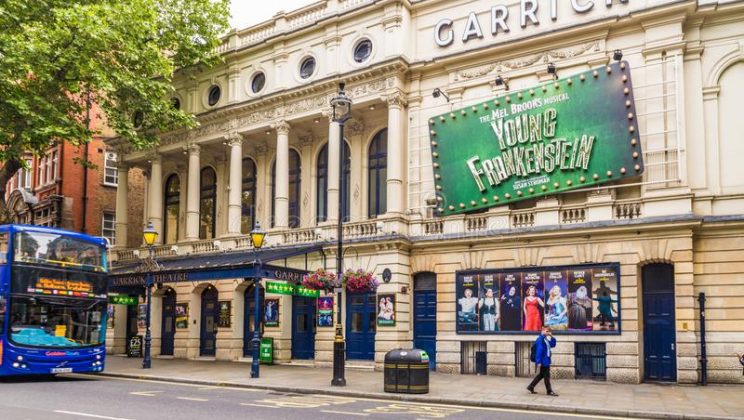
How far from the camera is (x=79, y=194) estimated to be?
41.7 meters

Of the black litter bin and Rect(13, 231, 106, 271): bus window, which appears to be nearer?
the black litter bin

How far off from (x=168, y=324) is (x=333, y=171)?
462 inches

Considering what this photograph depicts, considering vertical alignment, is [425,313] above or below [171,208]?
below

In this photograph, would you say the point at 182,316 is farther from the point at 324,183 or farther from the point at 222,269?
the point at 324,183

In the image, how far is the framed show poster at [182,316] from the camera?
104 ft

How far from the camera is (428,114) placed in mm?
26969

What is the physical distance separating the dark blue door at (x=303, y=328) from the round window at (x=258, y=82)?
31.1ft

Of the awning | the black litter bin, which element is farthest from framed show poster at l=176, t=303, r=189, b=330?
the black litter bin

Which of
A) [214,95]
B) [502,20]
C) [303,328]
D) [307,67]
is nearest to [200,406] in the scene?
[303,328]

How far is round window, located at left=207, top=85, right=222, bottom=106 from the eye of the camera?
3322 centimetres

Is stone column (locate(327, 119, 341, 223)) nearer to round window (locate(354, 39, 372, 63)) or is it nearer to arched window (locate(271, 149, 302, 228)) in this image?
round window (locate(354, 39, 372, 63))

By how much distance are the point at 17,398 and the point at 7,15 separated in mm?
15836

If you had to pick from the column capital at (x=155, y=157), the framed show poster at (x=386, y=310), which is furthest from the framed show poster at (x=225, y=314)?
the column capital at (x=155, y=157)

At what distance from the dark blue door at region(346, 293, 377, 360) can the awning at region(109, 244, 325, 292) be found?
229cm
